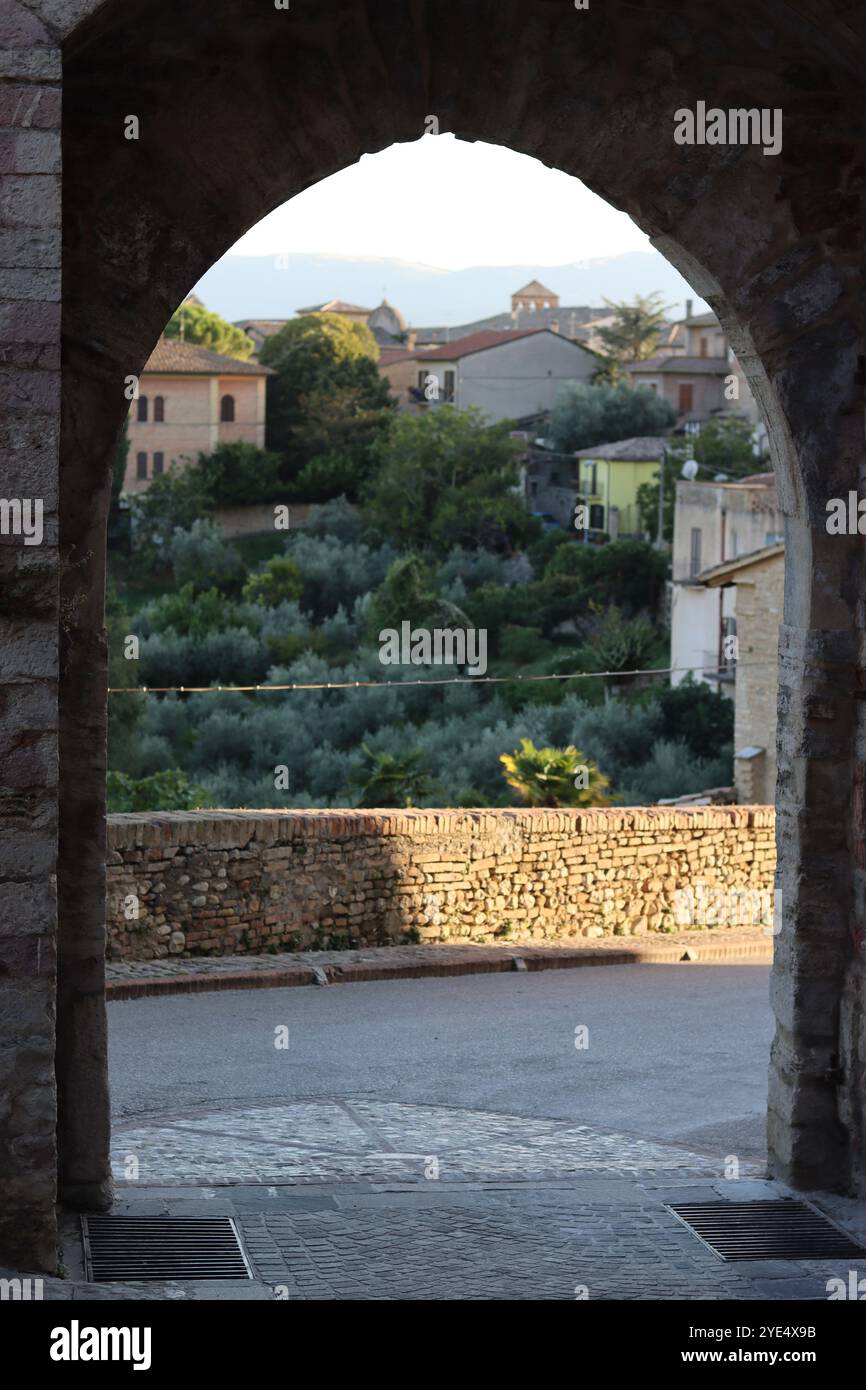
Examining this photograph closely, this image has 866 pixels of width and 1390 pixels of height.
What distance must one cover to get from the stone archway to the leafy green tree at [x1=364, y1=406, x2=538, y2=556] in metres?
40.2

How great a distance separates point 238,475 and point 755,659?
1187 inches

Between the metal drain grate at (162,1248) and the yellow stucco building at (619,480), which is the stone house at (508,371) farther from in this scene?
the metal drain grate at (162,1248)

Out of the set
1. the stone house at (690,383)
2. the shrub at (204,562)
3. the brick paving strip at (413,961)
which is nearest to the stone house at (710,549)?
the shrub at (204,562)

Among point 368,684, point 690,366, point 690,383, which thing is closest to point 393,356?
point 690,366

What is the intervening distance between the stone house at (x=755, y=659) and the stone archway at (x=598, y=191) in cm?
1720

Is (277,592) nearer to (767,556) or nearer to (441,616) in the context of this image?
(441,616)

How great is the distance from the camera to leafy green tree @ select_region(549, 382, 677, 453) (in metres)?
54.6

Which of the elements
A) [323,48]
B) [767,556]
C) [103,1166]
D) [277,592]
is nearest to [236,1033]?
[103,1166]

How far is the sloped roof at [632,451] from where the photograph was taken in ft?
162

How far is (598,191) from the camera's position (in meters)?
6.38

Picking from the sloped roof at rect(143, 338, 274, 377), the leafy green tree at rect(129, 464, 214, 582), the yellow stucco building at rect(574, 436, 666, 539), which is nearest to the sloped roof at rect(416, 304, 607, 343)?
the sloped roof at rect(143, 338, 274, 377)

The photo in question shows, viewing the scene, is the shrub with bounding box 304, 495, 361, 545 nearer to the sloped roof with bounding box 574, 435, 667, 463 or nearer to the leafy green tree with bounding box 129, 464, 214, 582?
the leafy green tree with bounding box 129, 464, 214, 582

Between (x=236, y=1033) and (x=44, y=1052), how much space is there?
537cm
